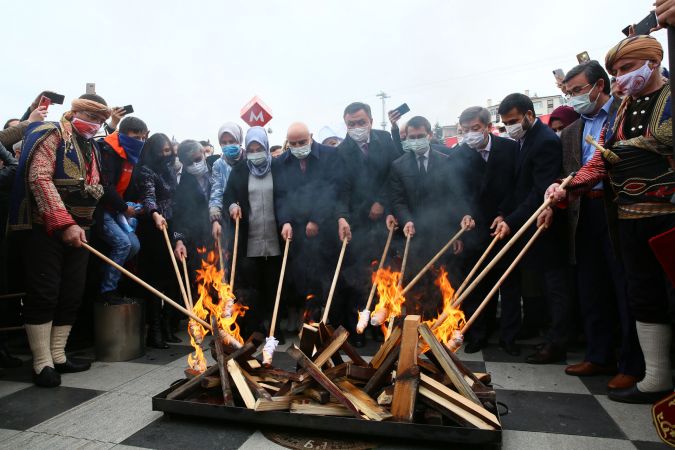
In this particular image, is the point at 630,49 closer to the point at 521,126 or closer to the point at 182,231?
the point at 521,126

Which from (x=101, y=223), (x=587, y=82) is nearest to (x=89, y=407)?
(x=101, y=223)

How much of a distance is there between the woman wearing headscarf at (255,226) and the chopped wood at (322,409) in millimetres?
2513

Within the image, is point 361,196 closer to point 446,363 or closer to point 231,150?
point 231,150

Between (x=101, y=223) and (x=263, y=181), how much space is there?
5.64 feet

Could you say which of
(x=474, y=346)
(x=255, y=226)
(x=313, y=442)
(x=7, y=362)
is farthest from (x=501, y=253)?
(x=7, y=362)

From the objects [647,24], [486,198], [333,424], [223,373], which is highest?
[647,24]

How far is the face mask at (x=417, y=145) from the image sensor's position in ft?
16.4

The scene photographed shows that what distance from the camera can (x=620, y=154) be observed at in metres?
3.13

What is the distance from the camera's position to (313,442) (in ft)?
8.73

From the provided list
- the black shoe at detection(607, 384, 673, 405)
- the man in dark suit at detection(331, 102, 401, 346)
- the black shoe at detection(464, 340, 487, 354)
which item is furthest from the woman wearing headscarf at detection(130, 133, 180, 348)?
the black shoe at detection(607, 384, 673, 405)

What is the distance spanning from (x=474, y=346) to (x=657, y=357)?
69.8 inches

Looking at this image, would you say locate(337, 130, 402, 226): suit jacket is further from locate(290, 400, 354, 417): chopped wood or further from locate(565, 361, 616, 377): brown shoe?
locate(290, 400, 354, 417): chopped wood

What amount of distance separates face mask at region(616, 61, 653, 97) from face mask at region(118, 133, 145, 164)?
4521 millimetres

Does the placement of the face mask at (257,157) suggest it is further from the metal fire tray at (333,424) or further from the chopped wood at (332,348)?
the metal fire tray at (333,424)
